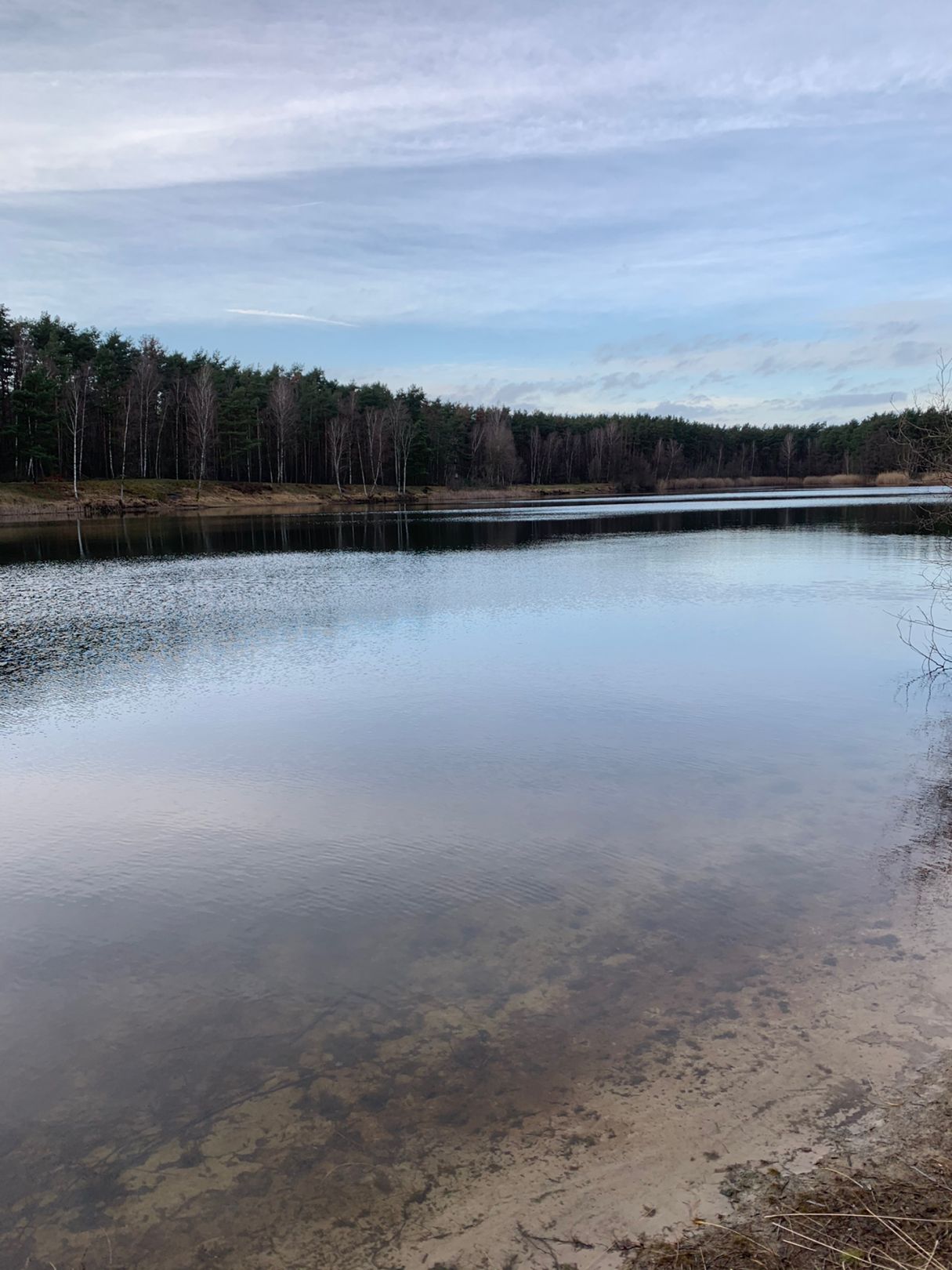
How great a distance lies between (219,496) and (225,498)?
20.5 inches

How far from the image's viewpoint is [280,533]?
45.9 metres

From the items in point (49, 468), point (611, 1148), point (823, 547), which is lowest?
point (611, 1148)

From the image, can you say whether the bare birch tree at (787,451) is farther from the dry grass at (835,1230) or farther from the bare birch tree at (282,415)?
the dry grass at (835,1230)

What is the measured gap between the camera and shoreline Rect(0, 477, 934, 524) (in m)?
59.8

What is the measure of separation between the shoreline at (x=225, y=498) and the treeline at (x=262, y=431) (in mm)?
1880

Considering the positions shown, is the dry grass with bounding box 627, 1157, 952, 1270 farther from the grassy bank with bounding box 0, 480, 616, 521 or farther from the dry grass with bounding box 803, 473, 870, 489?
the dry grass with bounding box 803, 473, 870, 489

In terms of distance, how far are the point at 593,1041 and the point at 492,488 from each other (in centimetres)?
9509

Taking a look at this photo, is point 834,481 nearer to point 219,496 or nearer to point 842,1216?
point 219,496

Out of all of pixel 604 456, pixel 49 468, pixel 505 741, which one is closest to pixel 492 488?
pixel 604 456

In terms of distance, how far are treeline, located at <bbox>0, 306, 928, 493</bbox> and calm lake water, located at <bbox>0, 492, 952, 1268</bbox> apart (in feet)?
137

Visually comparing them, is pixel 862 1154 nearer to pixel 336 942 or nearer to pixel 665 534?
pixel 336 942

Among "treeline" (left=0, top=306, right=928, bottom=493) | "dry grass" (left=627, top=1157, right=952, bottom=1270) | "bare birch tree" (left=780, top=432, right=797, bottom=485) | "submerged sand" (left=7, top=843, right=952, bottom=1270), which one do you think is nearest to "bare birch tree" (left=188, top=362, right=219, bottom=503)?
"treeline" (left=0, top=306, right=928, bottom=493)

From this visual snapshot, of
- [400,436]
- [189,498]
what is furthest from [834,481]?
[189,498]

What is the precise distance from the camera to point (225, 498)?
71.6 metres
